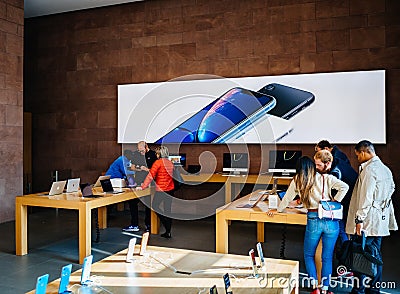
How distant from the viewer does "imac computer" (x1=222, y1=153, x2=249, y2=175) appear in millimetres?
7453

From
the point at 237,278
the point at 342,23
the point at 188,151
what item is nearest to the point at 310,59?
the point at 342,23

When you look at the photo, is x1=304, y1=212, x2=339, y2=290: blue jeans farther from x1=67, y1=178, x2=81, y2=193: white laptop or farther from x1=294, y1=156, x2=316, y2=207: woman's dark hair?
x1=67, y1=178, x2=81, y2=193: white laptop

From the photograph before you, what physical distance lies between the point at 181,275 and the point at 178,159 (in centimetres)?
514

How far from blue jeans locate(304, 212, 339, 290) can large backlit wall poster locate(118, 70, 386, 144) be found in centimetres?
351

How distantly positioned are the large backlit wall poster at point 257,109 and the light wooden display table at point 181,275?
4.43 meters

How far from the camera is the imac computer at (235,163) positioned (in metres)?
7.45

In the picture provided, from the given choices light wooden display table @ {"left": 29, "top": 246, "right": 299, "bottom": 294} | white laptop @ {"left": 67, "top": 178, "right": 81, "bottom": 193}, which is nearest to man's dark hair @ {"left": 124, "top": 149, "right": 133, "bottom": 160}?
white laptop @ {"left": 67, "top": 178, "right": 81, "bottom": 193}

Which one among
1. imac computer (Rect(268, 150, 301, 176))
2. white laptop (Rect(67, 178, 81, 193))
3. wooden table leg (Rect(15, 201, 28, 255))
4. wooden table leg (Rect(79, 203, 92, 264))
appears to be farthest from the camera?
imac computer (Rect(268, 150, 301, 176))

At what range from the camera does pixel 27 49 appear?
9555 millimetres

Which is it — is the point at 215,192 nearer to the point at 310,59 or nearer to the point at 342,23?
the point at 310,59

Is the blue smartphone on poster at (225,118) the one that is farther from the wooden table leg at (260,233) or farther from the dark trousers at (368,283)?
the dark trousers at (368,283)

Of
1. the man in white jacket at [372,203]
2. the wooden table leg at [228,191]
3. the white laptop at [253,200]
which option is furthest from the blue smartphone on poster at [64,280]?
the wooden table leg at [228,191]

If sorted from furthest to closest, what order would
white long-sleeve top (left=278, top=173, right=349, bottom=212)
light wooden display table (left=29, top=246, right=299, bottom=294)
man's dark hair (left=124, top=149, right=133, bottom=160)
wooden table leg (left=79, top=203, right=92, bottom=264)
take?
man's dark hair (left=124, top=149, right=133, bottom=160), wooden table leg (left=79, top=203, right=92, bottom=264), white long-sleeve top (left=278, top=173, right=349, bottom=212), light wooden display table (left=29, top=246, right=299, bottom=294)

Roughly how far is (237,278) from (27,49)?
334 inches
